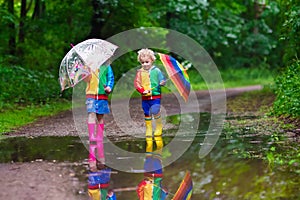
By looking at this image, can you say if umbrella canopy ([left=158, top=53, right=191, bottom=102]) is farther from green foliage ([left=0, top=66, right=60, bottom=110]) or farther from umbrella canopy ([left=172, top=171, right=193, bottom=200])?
green foliage ([left=0, top=66, right=60, bottom=110])

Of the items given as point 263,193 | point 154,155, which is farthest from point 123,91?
point 263,193

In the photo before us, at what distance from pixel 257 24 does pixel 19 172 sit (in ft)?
97.5

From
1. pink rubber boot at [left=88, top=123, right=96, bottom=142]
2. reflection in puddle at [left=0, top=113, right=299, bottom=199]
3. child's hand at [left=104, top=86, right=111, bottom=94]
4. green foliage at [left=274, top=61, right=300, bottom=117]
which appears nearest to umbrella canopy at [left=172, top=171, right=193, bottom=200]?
reflection in puddle at [left=0, top=113, right=299, bottom=199]

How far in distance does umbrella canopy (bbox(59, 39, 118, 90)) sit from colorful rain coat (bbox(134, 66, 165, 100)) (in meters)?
0.70

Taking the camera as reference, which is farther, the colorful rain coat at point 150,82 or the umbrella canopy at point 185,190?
the colorful rain coat at point 150,82

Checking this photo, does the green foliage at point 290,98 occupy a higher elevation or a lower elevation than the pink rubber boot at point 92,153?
higher

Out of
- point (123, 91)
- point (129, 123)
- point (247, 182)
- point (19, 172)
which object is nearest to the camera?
point (247, 182)

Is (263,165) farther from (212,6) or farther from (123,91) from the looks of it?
(212,6)

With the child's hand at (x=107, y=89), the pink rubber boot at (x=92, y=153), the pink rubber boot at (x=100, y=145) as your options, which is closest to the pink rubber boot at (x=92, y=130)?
the pink rubber boot at (x=100, y=145)

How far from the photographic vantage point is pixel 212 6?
26.1 m

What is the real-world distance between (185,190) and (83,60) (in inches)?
159

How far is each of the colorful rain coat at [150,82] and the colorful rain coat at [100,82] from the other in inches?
21.3

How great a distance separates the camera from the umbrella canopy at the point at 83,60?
8945 millimetres

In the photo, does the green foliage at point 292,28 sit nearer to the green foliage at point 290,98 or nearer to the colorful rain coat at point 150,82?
the green foliage at point 290,98
